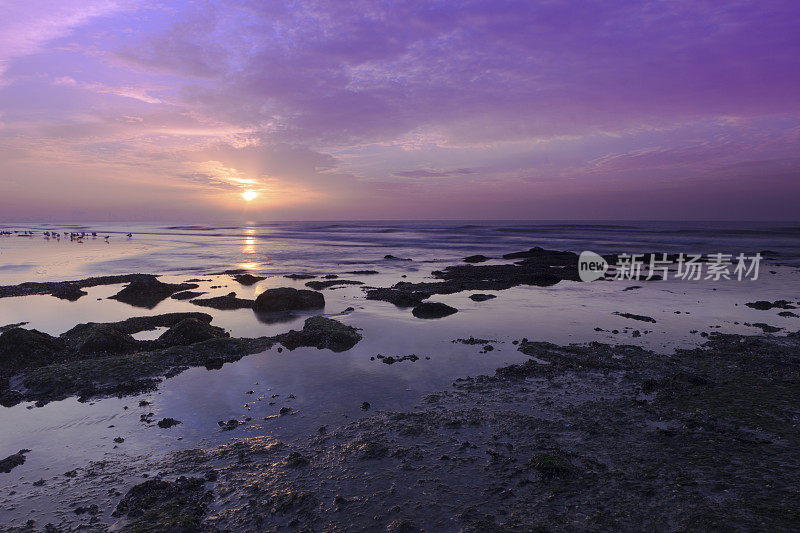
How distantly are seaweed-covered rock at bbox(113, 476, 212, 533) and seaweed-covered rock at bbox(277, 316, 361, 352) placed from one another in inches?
371

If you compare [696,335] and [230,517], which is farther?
[696,335]

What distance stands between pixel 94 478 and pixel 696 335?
77.7 feet

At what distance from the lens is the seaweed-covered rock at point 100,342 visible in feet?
54.6

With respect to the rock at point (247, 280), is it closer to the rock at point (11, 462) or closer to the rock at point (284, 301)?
the rock at point (284, 301)

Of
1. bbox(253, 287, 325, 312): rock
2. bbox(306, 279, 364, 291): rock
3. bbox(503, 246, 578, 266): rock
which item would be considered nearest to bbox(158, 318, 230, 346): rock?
bbox(253, 287, 325, 312): rock

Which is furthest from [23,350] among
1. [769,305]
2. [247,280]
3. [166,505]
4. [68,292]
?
[769,305]

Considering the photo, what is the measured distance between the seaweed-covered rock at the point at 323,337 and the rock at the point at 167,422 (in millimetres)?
6734

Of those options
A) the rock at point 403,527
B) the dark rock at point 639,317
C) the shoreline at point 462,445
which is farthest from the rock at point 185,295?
the dark rock at point 639,317

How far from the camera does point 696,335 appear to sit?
1903 centimetres

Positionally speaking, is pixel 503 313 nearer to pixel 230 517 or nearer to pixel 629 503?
pixel 629 503

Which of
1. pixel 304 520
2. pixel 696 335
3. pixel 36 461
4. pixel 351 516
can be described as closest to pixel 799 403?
pixel 696 335

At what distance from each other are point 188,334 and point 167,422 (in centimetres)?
834

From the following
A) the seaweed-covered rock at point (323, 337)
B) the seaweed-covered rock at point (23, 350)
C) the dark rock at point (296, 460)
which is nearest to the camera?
the dark rock at point (296, 460)

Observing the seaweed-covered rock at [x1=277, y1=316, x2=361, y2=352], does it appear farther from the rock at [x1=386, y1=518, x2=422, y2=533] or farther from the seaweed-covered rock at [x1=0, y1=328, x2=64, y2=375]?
the rock at [x1=386, y1=518, x2=422, y2=533]
